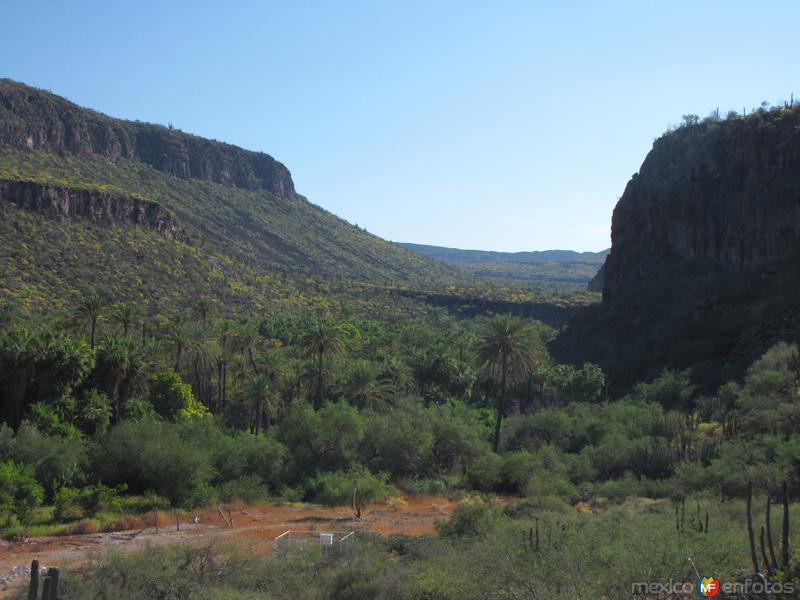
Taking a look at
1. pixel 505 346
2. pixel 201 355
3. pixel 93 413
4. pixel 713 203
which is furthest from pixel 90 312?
pixel 713 203

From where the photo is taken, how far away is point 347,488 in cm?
3064

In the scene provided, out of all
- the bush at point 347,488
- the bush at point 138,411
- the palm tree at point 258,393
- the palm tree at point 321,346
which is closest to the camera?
the bush at point 347,488

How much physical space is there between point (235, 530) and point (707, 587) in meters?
16.4

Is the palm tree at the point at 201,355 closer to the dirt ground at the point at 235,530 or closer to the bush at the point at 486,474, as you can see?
the dirt ground at the point at 235,530

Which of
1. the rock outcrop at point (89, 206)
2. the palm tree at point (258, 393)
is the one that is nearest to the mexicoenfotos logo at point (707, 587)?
the palm tree at point (258, 393)

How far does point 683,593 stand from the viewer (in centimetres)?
1257

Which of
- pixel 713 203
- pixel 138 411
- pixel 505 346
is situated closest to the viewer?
pixel 138 411

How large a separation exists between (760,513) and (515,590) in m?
8.07

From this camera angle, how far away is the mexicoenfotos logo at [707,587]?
40.3ft

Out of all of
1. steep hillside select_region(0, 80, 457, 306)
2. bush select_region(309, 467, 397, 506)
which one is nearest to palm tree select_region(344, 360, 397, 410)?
bush select_region(309, 467, 397, 506)

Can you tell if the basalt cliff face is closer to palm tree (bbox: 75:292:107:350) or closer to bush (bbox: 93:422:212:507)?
bush (bbox: 93:422:212:507)

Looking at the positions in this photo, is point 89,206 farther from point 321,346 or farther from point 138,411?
point 138,411

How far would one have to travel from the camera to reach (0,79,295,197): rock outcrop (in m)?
122

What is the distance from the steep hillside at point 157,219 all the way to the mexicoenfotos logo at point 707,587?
62.2 metres
